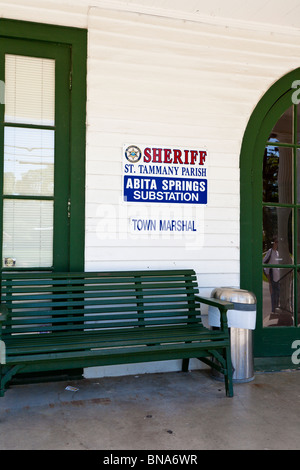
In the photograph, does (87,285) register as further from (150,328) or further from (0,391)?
(0,391)

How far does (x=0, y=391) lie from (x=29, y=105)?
2.30 metres

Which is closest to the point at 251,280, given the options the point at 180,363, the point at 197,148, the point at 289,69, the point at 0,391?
the point at 180,363

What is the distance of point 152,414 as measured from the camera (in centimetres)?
276

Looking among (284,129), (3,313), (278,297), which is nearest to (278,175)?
(284,129)

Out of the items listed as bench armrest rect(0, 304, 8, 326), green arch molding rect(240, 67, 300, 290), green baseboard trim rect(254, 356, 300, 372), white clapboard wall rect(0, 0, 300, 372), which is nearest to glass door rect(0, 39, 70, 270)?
white clapboard wall rect(0, 0, 300, 372)

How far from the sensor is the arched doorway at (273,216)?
3984mm

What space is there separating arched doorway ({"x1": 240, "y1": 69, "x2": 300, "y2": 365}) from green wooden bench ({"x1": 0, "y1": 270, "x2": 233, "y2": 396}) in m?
0.74

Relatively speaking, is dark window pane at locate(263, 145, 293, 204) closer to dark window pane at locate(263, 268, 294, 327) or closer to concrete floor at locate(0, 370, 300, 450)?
dark window pane at locate(263, 268, 294, 327)

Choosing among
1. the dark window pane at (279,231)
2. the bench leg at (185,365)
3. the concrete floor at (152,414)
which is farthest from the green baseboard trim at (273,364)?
the dark window pane at (279,231)

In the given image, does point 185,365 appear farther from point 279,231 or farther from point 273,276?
point 279,231

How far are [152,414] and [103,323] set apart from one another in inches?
32.7

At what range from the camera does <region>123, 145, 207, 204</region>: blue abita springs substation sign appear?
3.66m

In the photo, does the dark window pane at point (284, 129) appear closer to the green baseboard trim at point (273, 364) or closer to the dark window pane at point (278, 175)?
the dark window pane at point (278, 175)

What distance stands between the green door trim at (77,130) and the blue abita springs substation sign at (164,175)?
402mm
